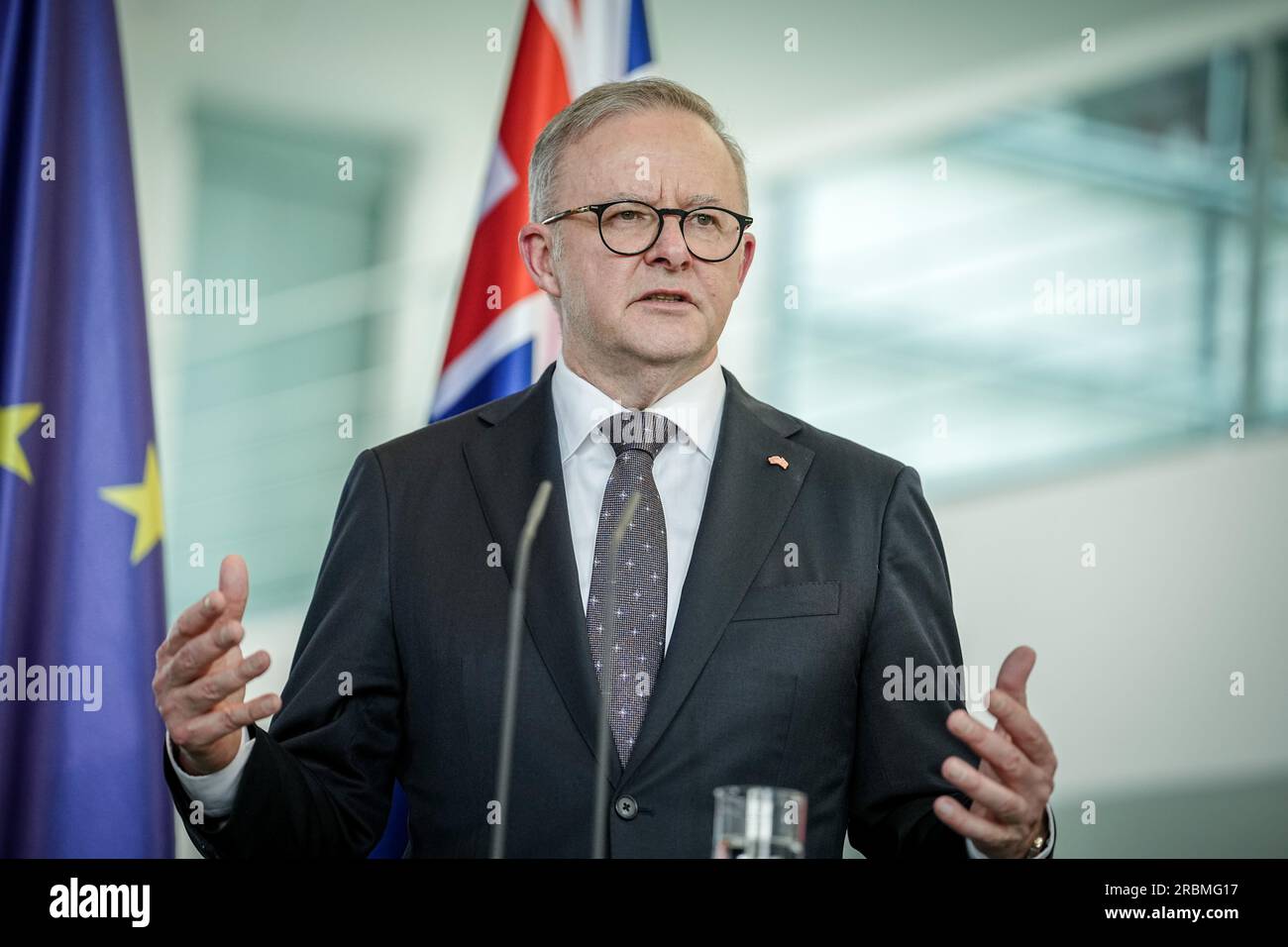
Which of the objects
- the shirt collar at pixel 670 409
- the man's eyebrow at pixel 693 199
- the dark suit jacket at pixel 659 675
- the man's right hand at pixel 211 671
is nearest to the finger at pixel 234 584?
the man's right hand at pixel 211 671

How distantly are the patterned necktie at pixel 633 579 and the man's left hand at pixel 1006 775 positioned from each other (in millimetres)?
584

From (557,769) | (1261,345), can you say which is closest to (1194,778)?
(1261,345)

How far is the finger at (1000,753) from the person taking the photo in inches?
64.2

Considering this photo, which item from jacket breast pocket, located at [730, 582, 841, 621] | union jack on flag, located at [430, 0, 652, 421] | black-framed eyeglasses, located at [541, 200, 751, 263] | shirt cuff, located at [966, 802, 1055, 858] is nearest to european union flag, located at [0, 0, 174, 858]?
union jack on flag, located at [430, 0, 652, 421]

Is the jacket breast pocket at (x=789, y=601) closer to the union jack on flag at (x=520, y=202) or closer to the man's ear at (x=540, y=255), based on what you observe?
the man's ear at (x=540, y=255)

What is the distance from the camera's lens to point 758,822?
4.90 feet

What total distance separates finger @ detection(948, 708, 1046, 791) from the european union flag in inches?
80.1

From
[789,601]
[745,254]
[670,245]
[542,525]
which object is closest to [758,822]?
[789,601]

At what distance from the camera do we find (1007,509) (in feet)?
16.9

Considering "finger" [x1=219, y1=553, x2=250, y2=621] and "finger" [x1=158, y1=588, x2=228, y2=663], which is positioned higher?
"finger" [x1=219, y1=553, x2=250, y2=621]

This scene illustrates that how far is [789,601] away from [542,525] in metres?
0.40

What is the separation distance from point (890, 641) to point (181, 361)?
3.03m

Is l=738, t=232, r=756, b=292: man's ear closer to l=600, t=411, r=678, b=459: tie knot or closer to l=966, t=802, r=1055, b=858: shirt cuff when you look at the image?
l=600, t=411, r=678, b=459: tie knot

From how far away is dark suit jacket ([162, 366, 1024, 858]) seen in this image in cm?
212
